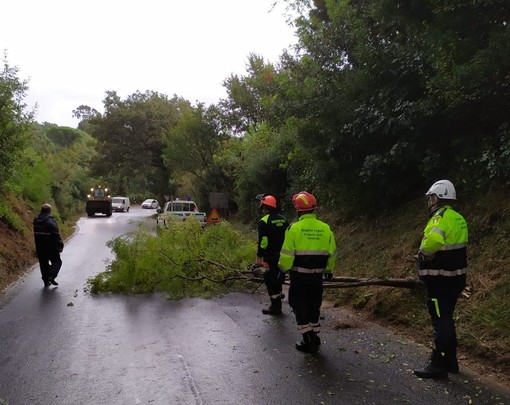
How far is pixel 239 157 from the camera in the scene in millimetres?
25656

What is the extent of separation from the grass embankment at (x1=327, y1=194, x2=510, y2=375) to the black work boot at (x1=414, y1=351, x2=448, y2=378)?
61 cm

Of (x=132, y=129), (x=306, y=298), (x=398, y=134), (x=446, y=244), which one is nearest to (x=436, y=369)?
(x=446, y=244)

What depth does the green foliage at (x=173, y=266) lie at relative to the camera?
9180 mm

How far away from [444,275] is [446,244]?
31 cm

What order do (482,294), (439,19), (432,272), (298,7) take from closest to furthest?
1. (432,272)
2. (482,294)
3. (439,19)
4. (298,7)

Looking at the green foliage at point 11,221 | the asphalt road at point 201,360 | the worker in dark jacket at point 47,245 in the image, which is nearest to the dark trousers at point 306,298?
the asphalt road at point 201,360

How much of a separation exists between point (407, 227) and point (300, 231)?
4513 millimetres

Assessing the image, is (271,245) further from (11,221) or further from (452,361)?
(11,221)

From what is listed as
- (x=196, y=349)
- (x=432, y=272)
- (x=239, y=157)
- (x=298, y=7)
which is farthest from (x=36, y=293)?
(x=239, y=157)

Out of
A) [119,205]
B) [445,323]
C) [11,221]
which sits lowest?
[119,205]

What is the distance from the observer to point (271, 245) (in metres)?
7.27

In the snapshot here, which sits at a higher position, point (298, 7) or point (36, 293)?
point (298, 7)

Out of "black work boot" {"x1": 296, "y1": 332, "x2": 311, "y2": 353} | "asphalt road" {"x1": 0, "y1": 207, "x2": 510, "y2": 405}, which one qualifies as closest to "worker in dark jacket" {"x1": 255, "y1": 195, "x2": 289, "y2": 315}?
"asphalt road" {"x1": 0, "y1": 207, "x2": 510, "y2": 405}

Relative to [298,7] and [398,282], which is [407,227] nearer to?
[398,282]
